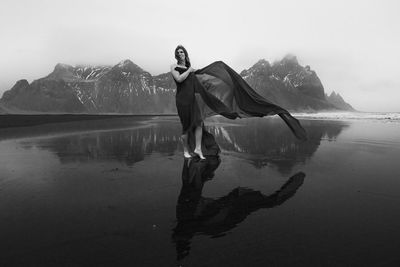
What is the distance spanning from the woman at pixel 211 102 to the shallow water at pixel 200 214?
151cm

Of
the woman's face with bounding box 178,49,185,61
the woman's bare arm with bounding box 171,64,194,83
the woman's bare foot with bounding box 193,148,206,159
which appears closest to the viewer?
the woman's bare arm with bounding box 171,64,194,83

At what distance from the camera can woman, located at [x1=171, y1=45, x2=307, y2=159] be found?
7418 mm

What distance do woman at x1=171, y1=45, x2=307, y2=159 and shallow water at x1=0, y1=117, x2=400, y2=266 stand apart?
4.97 ft

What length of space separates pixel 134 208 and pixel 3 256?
147cm

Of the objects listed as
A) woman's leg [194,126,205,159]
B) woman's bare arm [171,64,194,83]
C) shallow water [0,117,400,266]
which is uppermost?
woman's bare arm [171,64,194,83]

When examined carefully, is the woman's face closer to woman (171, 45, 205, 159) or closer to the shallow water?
woman (171, 45, 205, 159)

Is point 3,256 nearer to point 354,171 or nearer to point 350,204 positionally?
point 350,204

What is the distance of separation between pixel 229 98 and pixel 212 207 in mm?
5057

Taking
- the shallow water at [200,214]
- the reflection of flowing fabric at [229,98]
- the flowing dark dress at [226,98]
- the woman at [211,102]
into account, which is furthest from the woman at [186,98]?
the shallow water at [200,214]

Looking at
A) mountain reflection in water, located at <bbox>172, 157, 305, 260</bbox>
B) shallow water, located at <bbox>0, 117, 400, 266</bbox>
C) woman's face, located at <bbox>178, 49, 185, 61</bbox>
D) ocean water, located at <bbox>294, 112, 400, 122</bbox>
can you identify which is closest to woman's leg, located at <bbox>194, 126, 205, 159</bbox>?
shallow water, located at <bbox>0, 117, 400, 266</bbox>

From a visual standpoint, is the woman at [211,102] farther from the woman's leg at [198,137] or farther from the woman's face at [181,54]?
the woman's face at [181,54]

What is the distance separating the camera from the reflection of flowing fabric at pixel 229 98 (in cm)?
801

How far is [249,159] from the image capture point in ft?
23.6

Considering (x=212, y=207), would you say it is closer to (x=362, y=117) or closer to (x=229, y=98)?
(x=229, y=98)
